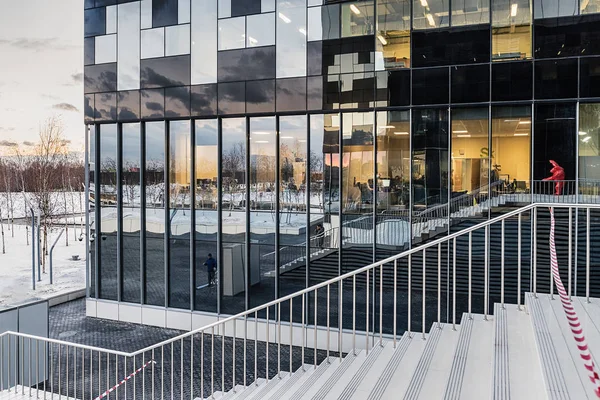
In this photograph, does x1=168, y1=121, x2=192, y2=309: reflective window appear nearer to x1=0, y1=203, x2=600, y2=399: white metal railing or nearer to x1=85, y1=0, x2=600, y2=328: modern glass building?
x1=85, y1=0, x2=600, y2=328: modern glass building

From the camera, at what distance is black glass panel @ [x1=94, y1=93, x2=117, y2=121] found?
16203mm

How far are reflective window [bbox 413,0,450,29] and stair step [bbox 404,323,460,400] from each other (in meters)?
8.60

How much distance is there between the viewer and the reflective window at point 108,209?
16.4 m

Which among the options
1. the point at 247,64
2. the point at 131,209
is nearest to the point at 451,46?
the point at 247,64

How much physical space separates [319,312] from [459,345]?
27.5ft

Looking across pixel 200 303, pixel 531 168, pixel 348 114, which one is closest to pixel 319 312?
pixel 200 303

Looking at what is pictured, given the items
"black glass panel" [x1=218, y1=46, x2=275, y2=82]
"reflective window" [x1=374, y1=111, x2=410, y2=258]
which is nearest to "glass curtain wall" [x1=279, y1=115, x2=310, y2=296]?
"black glass panel" [x1=218, y1=46, x2=275, y2=82]

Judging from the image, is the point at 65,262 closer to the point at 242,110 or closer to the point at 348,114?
the point at 242,110

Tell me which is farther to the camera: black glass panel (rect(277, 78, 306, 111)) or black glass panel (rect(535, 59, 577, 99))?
black glass panel (rect(277, 78, 306, 111))

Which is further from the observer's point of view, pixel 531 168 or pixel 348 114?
pixel 348 114

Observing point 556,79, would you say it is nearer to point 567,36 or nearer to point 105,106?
point 567,36

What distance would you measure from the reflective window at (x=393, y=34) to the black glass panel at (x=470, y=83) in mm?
1295

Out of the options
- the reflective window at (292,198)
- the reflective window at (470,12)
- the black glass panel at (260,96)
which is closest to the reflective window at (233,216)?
the black glass panel at (260,96)

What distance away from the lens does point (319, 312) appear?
45.4ft
